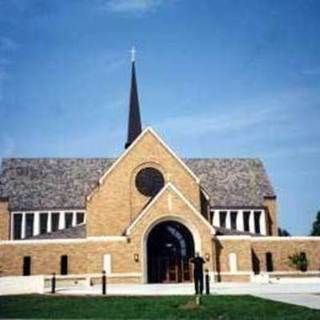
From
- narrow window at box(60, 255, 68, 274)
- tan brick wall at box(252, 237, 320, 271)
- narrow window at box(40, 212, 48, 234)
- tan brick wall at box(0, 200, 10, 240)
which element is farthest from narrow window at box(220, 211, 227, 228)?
tan brick wall at box(0, 200, 10, 240)

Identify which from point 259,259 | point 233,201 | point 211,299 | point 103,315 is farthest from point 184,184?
point 103,315

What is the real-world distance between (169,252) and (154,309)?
27.3m

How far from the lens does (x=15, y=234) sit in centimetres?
6012

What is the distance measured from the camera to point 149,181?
51000mm

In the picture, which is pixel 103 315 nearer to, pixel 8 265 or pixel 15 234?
pixel 8 265

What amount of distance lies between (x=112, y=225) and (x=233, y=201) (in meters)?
17.7

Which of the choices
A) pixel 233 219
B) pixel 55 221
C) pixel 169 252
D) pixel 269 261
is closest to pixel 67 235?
pixel 55 221

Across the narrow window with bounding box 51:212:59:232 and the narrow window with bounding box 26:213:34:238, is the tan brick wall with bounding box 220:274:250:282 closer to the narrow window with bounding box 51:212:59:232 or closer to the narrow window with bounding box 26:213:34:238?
the narrow window with bounding box 51:212:59:232

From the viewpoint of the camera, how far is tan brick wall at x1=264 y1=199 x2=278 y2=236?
208ft

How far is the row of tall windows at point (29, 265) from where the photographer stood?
160 feet

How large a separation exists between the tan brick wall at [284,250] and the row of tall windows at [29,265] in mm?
16197

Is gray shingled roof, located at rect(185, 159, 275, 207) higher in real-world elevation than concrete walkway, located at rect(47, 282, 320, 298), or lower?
higher

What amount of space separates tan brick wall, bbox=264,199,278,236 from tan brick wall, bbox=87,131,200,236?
586 inches

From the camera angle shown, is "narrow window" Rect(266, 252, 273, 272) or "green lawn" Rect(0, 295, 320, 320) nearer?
"green lawn" Rect(0, 295, 320, 320)
